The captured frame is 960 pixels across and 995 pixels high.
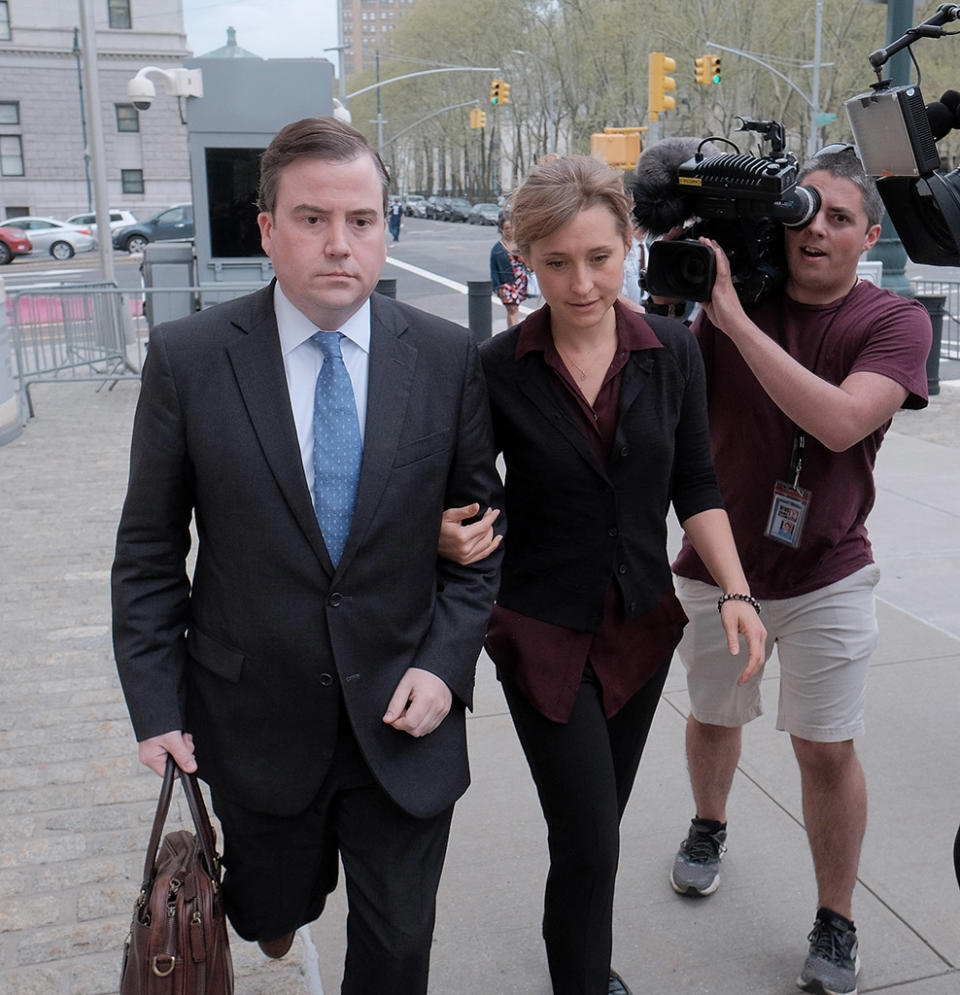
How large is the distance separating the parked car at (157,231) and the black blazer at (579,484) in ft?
124

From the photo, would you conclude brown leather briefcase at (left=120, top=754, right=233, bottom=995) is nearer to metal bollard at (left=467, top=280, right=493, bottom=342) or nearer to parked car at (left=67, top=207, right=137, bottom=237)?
metal bollard at (left=467, top=280, right=493, bottom=342)

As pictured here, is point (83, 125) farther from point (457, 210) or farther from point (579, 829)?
point (579, 829)

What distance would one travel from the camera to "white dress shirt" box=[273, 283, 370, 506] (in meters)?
2.15

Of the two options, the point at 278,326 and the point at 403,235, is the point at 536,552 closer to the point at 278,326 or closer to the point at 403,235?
the point at 278,326

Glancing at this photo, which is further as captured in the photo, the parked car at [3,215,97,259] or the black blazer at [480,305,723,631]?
the parked car at [3,215,97,259]

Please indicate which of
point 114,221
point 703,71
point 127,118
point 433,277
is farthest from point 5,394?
point 127,118

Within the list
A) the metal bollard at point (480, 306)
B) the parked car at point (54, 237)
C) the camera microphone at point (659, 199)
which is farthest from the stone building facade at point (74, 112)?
the camera microphone at point (659, 199)

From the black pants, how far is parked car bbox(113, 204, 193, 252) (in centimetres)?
3783

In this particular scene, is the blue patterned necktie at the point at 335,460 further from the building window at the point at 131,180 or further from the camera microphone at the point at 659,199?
the building window at the point at 131,180

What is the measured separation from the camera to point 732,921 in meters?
3.15

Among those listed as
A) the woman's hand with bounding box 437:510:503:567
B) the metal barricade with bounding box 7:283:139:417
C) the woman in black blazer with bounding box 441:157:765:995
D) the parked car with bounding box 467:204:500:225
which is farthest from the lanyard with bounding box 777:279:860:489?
the parked car with bounding box 467:204:500:225

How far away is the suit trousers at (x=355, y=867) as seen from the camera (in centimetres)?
218

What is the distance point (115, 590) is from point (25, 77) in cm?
Result: 5342

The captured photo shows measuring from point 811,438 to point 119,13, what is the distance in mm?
54330
